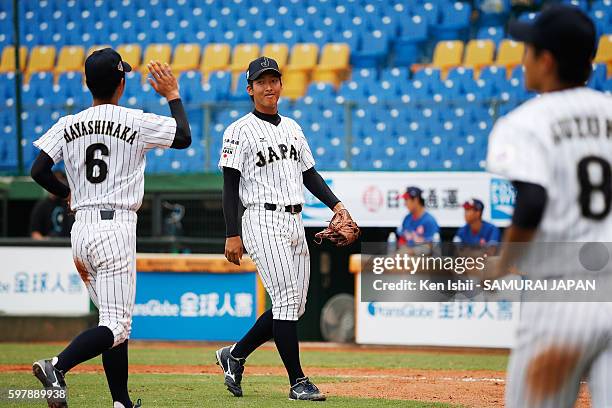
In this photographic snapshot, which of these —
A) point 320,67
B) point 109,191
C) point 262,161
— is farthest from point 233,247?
point 320,67

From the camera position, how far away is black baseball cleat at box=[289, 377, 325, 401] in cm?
621

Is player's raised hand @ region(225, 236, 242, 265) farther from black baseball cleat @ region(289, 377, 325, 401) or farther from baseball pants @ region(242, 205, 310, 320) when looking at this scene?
black baseball cleat @ region(289, 377, 325, 401)

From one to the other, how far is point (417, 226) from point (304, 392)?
19.0 feet

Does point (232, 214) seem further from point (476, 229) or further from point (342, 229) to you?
point (476, 229)

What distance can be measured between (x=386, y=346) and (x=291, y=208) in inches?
225

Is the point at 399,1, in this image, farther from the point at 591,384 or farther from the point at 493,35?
the point at 591,384

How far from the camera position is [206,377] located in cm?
799

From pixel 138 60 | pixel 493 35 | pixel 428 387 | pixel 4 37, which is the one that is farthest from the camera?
pixel 4 37

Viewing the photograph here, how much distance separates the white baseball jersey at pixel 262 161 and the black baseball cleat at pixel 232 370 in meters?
1.05

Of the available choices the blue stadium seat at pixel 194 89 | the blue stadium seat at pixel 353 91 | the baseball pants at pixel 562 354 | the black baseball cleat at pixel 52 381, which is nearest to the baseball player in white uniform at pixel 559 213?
the baseball pants at pixel 562 354

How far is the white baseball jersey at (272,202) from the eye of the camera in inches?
246

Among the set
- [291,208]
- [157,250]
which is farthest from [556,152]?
[157,250]

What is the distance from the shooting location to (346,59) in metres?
16.7

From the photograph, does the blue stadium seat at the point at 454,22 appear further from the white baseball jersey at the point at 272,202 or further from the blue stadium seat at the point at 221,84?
the white baseball jersey at the point at 272,202
